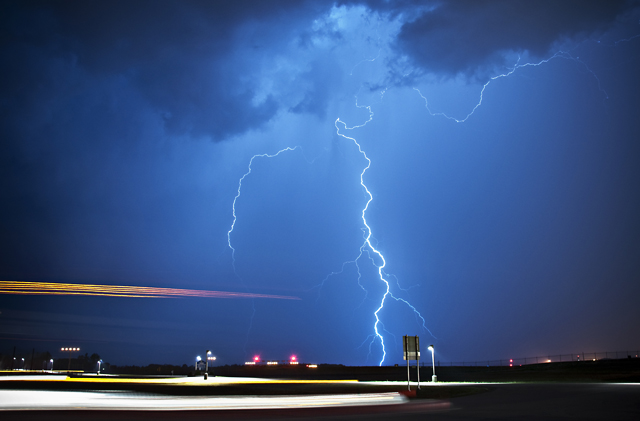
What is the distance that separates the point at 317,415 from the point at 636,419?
23.6 feet

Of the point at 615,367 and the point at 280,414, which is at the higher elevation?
the point at 280,414

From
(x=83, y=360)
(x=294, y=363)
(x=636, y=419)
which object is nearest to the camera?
(x=636, y=419)

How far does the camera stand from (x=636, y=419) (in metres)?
9.91

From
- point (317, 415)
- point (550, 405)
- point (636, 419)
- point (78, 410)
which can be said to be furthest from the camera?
point (550, 405)

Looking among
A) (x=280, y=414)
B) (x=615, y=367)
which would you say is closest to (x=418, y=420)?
(x=280, y=414)

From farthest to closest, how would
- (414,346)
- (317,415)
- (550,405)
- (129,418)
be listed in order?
(414,346) → (550,405) → (317,415) → (129,418)

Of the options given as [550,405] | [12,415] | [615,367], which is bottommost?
[615,367]

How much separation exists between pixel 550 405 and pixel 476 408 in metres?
2.33

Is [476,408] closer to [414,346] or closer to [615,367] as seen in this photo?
[414,346]

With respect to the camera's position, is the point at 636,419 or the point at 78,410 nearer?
the point at 636,419

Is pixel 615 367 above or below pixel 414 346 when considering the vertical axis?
below

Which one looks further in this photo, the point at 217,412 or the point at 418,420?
the point at 217,412

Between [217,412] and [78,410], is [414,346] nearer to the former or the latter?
[217,412]

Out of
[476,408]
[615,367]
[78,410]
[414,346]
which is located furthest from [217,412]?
[615,367]
